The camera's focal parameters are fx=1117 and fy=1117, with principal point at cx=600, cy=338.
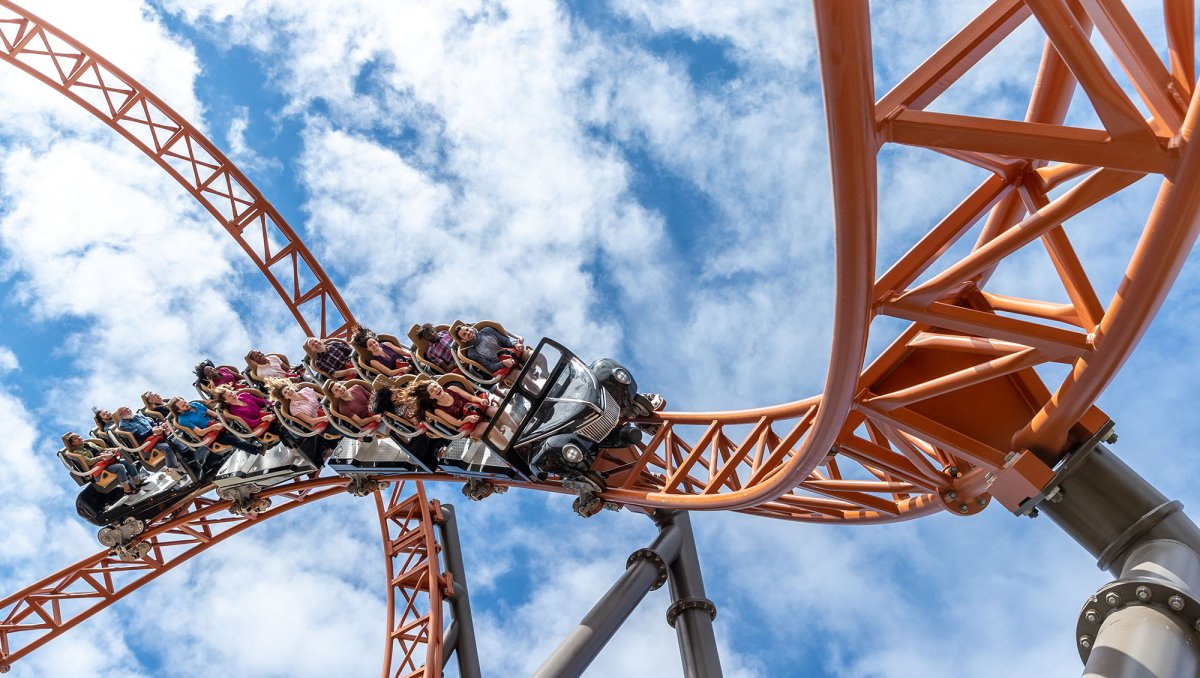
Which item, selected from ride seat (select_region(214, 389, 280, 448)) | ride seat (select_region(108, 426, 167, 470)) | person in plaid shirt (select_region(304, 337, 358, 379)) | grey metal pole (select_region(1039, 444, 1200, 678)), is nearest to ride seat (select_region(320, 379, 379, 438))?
person in plaid shirt (select_region(304, 337, 358, 379))

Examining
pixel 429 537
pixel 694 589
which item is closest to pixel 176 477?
pixel 429 537

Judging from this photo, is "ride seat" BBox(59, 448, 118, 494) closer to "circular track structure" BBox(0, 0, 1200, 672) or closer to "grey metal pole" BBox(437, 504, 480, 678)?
"grey metal pole" BBox(437, 504, 480, 678)

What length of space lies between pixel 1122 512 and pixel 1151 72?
188 cm

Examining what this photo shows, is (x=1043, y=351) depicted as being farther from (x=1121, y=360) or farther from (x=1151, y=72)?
(x=1151, y=72)

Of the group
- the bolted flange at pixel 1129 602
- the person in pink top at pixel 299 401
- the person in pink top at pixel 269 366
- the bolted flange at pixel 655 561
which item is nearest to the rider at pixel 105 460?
the person in pink top at pixel 269 366

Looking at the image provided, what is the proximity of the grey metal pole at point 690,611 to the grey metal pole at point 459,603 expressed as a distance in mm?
3401

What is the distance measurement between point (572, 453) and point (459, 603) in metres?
5.11

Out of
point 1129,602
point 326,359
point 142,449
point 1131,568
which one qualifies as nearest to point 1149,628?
point 1129,602

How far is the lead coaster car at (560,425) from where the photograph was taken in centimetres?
830

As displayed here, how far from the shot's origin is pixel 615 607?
8.87m

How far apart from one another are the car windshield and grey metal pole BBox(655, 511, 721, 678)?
1.84 metres

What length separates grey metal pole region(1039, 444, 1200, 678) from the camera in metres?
3.81

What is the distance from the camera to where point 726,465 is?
25.6ft

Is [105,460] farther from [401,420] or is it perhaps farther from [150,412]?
[401,420]
